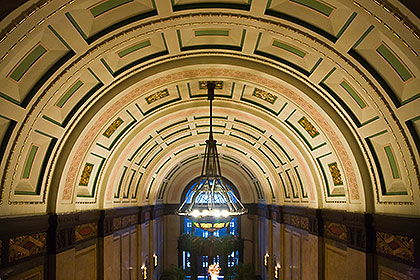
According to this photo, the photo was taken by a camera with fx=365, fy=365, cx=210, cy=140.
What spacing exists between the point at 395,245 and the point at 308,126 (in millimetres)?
4057

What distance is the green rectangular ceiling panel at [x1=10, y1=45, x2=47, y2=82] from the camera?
558cm

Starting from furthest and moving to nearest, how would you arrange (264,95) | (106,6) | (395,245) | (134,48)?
1. (264,95)
2. (134,48)
3. (395,245)
4. (106,6)

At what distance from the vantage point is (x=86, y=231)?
34.0ft

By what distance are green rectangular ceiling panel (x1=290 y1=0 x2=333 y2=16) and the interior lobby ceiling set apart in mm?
35

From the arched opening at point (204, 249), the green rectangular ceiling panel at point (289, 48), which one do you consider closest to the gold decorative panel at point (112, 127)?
the green rectangular ceiling panel at point (289, 48)

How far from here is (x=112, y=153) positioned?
11273mm

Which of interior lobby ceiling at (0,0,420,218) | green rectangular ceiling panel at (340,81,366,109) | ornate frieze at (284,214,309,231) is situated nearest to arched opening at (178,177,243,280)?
ornate frieze at (284,214,309,231)

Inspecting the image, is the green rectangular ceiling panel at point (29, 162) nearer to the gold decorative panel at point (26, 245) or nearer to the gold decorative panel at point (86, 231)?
the gold decorative panel at point (26, 245)

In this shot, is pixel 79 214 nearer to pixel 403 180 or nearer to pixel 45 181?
pixel 45 181

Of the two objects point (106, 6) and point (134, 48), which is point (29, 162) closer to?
point (134, 48)

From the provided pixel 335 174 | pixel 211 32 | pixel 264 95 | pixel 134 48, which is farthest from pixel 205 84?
pixel 335 174

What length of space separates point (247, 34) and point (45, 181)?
17.4 feet

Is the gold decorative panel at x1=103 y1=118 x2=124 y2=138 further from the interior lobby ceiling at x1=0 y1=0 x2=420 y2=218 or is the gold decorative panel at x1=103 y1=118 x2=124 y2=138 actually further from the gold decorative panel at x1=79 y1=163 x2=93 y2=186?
the gold decorative panel at x1=79 y1=163 x2=93 y2=186

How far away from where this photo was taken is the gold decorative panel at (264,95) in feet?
32.1
